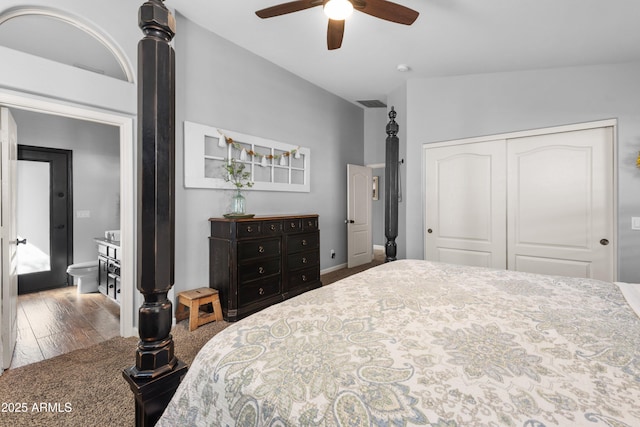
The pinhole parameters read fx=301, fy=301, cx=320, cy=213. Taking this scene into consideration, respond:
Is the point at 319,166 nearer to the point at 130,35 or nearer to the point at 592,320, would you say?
the point at 130,35

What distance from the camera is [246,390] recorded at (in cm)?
75

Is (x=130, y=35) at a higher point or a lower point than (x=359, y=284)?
higher

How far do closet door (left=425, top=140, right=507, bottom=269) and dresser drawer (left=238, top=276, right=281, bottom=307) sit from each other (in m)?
2.06

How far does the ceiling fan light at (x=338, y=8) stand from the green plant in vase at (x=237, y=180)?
1.94m

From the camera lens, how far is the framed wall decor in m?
3.12

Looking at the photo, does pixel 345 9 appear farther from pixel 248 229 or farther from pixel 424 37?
pixel 248 229

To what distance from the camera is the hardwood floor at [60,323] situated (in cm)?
246

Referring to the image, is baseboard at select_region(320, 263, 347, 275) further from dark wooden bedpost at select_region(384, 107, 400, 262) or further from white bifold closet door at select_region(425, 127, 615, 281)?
dark wooden bedpost at select_region(384, 107, 400, 262)

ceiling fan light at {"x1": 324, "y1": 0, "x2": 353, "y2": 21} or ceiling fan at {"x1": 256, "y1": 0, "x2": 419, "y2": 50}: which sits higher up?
ceiling fan at {"x1": 256, "y1": 0, "x2": 419, "y2": 50}

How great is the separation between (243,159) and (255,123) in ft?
1.81

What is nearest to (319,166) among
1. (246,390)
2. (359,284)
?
(359,284)

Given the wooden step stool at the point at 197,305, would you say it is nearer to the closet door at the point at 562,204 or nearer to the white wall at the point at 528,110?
the white wall at the point at 528,110

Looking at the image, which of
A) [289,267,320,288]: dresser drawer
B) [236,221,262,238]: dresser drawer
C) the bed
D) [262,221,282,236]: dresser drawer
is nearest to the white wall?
[289,267,320,288]: dresser drawer

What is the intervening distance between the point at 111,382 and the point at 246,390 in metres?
1.86
